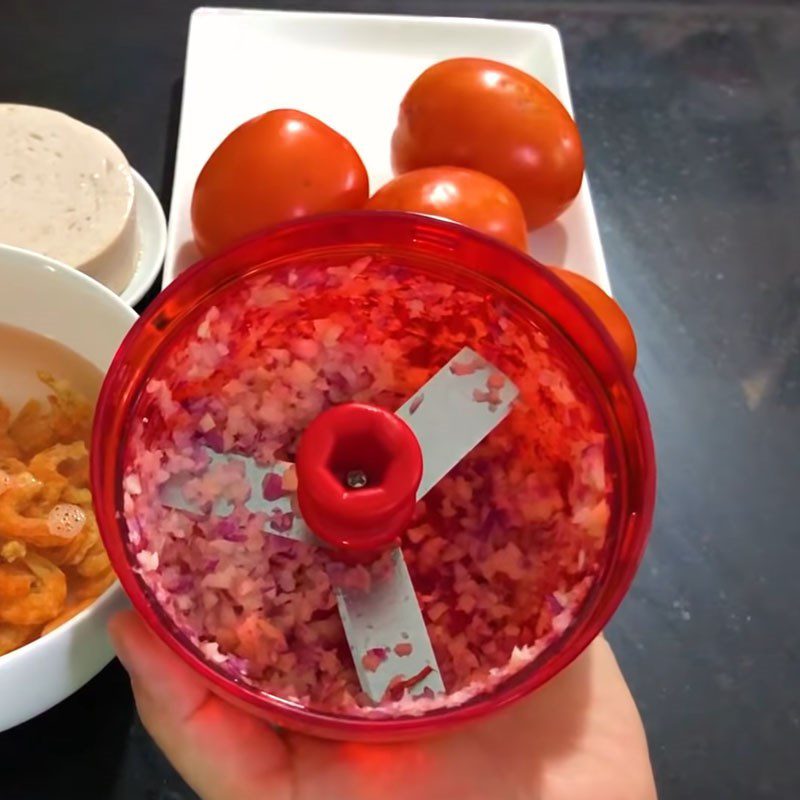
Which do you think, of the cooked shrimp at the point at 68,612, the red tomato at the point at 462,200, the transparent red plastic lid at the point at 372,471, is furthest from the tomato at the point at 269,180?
the cooked shrimp at the point at 68,612

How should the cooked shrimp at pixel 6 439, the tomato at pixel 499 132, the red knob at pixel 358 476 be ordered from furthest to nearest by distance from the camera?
the tomato at pixel 499 132 < the cooked shrimp at pixel 6 439 < the red knob at pixel 358 476

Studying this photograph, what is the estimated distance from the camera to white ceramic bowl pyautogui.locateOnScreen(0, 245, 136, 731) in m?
0.44

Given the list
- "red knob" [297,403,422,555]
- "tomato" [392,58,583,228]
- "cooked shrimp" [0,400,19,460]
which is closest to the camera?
"red knob" [297,403,422,555]

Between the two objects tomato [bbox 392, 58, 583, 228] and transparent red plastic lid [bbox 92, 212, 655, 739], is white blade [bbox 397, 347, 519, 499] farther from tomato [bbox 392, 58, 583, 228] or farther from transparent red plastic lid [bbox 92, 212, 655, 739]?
tomato [bbox 392, 58, 583, 228]

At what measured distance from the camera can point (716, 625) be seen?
0.66m

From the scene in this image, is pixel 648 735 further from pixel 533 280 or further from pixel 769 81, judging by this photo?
pixel 769 81

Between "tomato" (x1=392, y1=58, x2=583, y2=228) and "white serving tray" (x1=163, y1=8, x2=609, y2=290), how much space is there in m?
0.06

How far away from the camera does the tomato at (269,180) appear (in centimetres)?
64

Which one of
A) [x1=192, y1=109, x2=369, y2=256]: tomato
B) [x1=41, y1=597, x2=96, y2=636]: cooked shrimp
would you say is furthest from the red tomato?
[x1=41, y1=597, x2=96, y2=636]: cooked shrimp

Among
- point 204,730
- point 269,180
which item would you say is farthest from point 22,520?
point 269,180

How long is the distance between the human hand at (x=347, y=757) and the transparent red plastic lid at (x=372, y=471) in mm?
28

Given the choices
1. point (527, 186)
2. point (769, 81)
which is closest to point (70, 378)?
point (527, 186)

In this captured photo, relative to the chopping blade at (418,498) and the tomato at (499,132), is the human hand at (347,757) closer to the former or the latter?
the chopping blade at (418,498)

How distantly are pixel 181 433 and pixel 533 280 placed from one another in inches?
7.5
